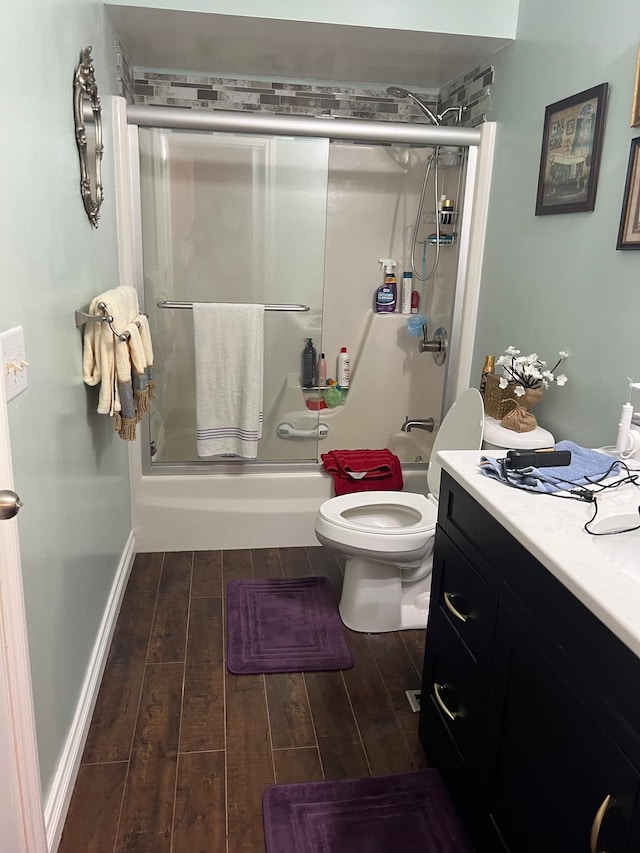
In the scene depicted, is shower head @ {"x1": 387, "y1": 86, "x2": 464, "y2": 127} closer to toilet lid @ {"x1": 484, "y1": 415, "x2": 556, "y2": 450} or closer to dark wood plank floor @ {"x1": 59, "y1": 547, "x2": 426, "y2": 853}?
toilet lid @ {"x1": 484, "y1": 415, "x2": 556, "y2": 450}

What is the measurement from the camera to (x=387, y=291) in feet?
10.9

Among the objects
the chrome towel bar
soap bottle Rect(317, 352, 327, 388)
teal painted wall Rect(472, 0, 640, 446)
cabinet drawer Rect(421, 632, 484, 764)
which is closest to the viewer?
cabinet drawer Rect(421, 632, 484, 764)

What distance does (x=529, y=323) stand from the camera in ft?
7.52

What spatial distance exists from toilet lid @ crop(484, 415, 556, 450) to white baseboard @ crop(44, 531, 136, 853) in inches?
55.1

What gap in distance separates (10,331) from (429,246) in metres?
2.42

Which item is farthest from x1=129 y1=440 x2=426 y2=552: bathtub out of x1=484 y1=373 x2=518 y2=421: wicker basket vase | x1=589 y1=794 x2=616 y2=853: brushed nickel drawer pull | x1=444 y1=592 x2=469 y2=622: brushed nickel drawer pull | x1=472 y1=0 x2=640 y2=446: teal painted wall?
x1=589 y1=794 x2=616 y2=853: brushed nickel drawer pull

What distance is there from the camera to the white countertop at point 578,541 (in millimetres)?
941

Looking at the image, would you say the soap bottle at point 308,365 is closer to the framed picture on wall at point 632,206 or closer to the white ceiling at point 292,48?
the white ceiling at point 292,48

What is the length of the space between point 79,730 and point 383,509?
1.28 meters

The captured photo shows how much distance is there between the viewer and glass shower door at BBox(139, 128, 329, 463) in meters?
2.63

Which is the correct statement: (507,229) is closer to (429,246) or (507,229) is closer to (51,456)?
(429,246)

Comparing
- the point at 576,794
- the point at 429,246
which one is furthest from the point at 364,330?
the point at 576,794

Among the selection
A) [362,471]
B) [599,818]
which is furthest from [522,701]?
[362,471]

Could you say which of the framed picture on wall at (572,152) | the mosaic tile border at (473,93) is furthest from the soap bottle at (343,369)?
the framed picture on wall at (572,152)
